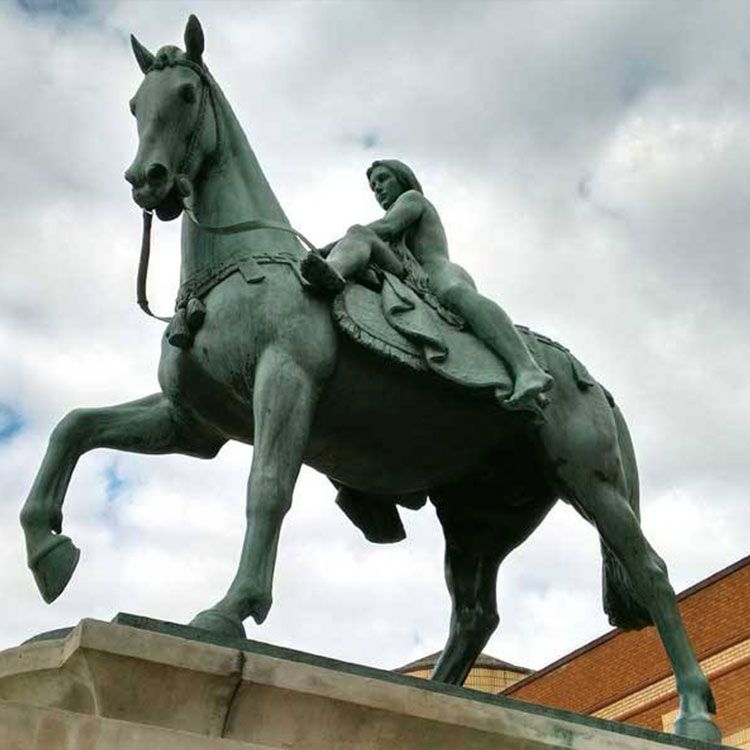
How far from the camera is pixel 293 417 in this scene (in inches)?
219

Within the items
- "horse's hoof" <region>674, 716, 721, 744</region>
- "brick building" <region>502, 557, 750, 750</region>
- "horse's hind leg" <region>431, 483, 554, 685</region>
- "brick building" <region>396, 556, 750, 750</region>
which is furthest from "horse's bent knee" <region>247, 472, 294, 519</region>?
"brick building" <region>396, 556, 750, 750</region>

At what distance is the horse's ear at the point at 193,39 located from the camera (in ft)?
20.9

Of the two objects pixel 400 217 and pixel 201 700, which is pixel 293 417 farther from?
pixel 400 217

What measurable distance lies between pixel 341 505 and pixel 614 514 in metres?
1.36

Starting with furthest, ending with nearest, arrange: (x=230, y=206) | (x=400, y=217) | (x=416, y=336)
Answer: (x=400, y=217), (x=230, y=206), (x=416, y=336)

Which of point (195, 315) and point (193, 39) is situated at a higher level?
point (193, 39)

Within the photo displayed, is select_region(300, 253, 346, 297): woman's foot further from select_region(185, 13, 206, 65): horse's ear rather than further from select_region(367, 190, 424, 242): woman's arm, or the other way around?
select_region(185, 13, 206, 65): horse's ear

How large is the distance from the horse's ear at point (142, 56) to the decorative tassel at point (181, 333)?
1248mm

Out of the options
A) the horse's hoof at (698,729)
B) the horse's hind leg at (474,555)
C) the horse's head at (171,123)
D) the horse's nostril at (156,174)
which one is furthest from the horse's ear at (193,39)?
the horse's hoof at (698,729)

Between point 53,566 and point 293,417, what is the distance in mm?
1189

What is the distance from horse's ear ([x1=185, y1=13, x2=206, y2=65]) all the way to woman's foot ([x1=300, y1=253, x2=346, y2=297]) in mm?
1226

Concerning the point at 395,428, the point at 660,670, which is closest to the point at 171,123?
the point at 395,428

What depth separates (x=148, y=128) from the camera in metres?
6.07

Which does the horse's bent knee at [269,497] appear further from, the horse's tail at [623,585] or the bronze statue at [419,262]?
the horse's tail at [623,585]
